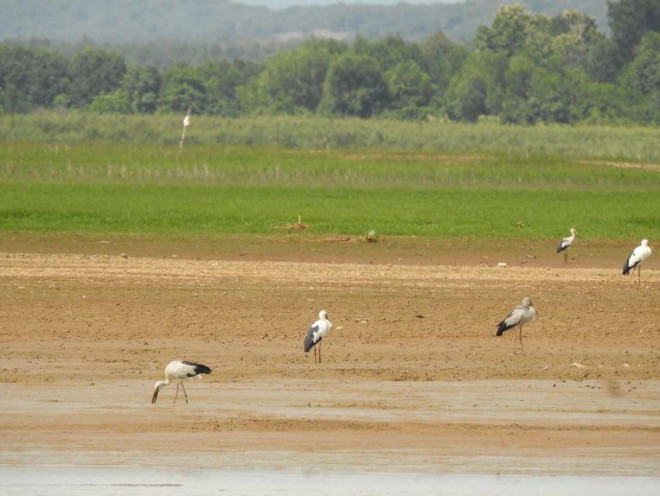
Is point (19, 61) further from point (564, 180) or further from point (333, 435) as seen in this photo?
point (333, 435)

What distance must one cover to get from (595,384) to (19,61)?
10156cm

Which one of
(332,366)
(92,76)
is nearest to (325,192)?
(332,366)

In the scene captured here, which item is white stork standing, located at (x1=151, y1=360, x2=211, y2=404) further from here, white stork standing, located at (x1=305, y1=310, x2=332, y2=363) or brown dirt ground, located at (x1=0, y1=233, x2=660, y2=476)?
white stork standing, located at (x1=305, y1=310, x2=332, y2=363)

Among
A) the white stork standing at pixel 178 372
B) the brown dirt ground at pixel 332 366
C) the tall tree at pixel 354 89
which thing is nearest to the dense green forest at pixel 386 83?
the tall tree at pixel 354 89

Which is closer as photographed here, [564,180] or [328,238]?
[328,238]

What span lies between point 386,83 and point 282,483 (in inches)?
3634

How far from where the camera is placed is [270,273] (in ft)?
70.9

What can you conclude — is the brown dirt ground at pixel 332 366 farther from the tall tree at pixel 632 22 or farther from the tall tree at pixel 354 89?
the tall tree at pixel 632 22

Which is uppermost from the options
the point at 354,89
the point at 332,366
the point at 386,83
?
the point at 386,83

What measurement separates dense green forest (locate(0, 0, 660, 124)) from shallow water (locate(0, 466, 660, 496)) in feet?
261

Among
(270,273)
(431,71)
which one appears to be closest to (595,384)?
(270,273)

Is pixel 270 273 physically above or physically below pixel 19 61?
below

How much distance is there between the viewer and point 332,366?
14008mm

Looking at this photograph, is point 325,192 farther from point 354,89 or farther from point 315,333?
point 354,89
